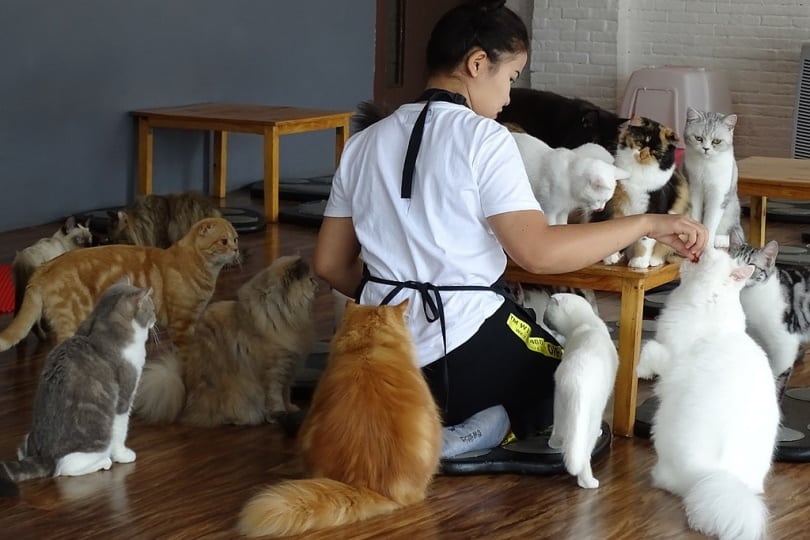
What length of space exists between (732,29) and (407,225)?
5.82 m

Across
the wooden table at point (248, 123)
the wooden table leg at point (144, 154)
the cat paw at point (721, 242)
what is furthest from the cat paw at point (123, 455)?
A: the wooden table leg at point (144, 154)

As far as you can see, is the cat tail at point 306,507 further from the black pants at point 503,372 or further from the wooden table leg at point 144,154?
the wooden table leg at point 144,154

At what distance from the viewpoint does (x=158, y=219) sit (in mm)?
A: 5156

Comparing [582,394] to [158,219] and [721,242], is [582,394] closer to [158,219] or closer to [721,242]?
[721,242]

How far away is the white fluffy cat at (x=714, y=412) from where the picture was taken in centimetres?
249

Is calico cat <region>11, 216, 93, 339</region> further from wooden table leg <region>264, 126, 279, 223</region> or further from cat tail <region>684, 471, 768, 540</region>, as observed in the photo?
cat tail <region>684, 471, 768, 540</region>

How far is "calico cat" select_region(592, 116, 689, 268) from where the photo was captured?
10.0 ft

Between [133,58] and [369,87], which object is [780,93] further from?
[133,58]

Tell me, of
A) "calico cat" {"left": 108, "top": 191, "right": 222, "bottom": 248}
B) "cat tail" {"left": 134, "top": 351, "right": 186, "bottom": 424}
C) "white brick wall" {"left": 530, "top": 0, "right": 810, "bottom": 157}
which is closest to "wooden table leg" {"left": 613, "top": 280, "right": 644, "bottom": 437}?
"cat tail" {"left": 134, "top": 351, "right": 186, "bottom": 424}

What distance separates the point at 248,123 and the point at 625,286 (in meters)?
3.41

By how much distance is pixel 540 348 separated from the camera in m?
2.88

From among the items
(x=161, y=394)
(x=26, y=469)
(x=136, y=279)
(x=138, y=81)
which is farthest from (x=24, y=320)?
(x=138, y=81)

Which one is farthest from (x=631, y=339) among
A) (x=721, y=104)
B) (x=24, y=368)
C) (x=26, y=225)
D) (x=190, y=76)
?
(x=721, y=104)

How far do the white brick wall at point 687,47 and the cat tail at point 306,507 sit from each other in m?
6.03
